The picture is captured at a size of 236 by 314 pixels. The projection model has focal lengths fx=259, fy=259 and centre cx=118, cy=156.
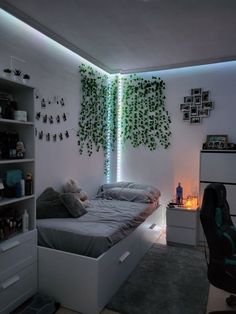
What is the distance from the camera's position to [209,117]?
388cm

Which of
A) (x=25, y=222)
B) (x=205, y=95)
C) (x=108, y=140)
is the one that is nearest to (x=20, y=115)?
(x=25, y=222)

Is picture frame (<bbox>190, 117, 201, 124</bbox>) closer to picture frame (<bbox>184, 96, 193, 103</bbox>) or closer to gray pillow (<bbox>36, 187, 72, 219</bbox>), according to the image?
picture frame (<bbox>184, 96, 193, 103</bbox>)

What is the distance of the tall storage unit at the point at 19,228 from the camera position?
2031 millimetres

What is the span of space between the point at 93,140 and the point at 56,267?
7.05 feet

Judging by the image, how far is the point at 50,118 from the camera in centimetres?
313

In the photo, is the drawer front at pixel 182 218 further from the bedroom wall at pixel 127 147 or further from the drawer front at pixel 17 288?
the drawer front at pixel 17 288

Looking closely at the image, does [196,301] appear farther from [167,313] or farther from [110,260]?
[110,260]

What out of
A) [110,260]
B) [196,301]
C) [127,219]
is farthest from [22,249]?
[196,301]

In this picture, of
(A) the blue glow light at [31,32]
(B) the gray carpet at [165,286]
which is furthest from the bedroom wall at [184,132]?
(A) the blue glow light at [31,32]

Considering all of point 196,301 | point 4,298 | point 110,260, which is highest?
point 110,260

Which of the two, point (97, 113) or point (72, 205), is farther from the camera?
point (97, 113)

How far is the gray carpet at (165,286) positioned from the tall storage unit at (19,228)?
0.76 meters

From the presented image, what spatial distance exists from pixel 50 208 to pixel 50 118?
1.08m

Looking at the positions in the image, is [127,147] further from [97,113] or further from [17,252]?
[17,252]
